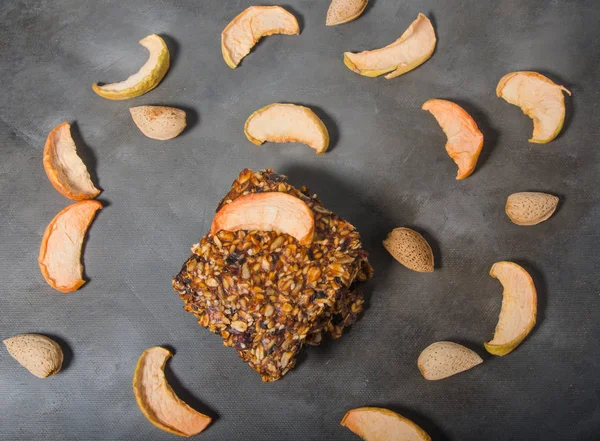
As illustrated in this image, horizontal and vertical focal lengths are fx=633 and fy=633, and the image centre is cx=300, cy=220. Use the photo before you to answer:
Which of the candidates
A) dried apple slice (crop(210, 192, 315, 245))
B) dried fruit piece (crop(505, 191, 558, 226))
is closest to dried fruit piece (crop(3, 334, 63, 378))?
dried apple slice (crop(210, 192, 315, 245))

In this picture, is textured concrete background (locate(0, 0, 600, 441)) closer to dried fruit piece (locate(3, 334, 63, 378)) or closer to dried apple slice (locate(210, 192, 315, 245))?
dried fruit piece (locate(3, 334, 63, 378))

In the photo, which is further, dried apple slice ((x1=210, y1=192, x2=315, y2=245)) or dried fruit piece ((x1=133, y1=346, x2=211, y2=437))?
dried fruit piece ((x1=133, y1=346, x2=211, y2=437))

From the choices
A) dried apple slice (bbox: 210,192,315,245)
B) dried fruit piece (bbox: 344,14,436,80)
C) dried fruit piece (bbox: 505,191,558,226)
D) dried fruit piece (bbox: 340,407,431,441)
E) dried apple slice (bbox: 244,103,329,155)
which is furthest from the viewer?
dried fruit piece (bbox: 344,14,436,80)

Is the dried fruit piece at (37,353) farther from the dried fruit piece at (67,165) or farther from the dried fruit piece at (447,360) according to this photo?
the dried fruit piece at (447,360)

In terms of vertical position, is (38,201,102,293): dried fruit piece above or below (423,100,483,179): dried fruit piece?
below

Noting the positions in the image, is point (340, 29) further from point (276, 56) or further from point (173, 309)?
point (173, 309)

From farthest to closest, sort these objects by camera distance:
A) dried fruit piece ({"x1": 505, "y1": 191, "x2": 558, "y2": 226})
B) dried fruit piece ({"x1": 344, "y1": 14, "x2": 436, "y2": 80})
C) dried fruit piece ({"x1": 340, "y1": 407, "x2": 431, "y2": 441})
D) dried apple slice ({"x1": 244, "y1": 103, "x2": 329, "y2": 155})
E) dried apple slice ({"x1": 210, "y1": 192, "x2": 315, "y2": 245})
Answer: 1. dried fruit piece ({"x1": 344, "y1": 14, "x2": 436, "y2": 80})
2. dried apple slice ({"x1": 244, "y1": 103, "x2": 329, "y2": 155})
3. dried fruit piece ({"x1": 505, "y1": 191, "x2": 558, "y2": 226})
4. dried fruit piece ({"x1": 340, "y1": 407, "x2": 431, "y2": 441})
5. dried apple slice ({"x1": 210, "y1": 192, "x2": 315, "y2": 245})

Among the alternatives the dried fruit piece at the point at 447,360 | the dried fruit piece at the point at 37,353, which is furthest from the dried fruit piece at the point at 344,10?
the dried fruit piece at the point at 37,353
